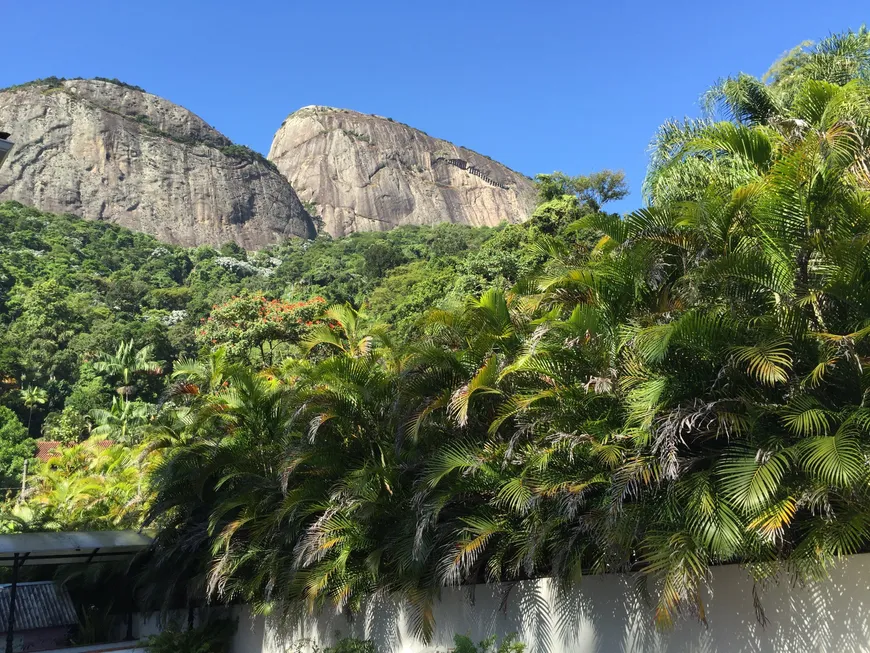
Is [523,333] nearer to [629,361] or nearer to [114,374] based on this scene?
[629,361]

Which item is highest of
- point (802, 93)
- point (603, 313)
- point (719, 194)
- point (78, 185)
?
point (78, 185)

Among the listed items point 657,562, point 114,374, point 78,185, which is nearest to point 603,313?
point 657,562

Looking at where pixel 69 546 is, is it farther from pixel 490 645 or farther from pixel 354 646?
pixel 490 645

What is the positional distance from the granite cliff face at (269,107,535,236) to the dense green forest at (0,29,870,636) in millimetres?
116453

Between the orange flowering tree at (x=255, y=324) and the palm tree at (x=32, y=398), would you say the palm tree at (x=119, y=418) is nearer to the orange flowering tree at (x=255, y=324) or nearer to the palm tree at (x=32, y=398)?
the orange flowering tree at (x=255, y=324)

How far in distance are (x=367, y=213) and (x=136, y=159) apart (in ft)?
115

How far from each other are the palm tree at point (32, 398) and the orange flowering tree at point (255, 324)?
2690 centimetres

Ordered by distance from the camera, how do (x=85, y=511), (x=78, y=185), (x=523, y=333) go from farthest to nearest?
(x=78, y=185) → (x=85, y=511) → (x=523, y=333)

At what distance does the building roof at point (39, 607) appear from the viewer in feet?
48.7

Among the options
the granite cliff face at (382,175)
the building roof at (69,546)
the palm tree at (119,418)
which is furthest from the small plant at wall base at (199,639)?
the granite cliff face at (382,175)

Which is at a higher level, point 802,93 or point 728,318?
point 802,93

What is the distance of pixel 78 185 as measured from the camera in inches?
4126

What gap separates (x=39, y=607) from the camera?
15414 mm

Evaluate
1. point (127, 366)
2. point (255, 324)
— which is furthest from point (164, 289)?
point (255, 324)
